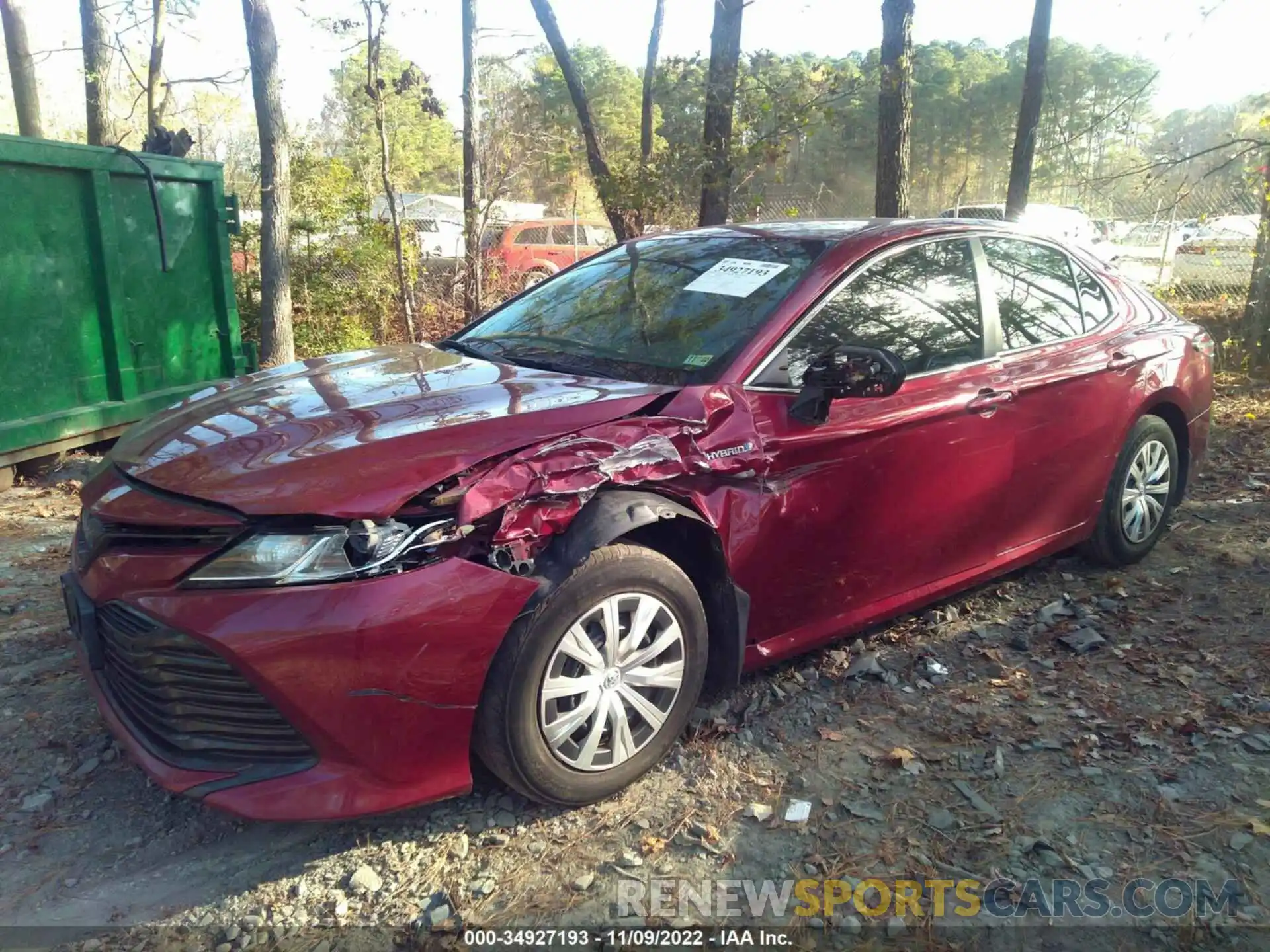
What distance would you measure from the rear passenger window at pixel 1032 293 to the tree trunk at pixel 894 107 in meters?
3.82

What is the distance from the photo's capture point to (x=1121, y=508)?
4.40 m

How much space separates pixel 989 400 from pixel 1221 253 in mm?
9309

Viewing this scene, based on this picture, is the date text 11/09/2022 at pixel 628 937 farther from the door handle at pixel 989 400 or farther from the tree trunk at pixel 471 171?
the tree trunk at pixel 471 171

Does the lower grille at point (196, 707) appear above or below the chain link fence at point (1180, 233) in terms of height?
below

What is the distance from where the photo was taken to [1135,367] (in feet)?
14.0

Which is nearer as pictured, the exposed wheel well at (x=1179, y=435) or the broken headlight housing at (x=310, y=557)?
the broken headlight housing at (x=310, y=557)

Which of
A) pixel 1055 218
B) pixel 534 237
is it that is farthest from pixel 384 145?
pixel 1055 218

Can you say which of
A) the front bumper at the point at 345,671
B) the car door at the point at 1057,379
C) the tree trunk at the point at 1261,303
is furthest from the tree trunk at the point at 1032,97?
the front bumper at the point at 345,671

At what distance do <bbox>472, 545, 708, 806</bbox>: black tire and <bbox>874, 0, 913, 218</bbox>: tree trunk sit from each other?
6.00 metres

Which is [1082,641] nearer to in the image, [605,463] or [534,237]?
[605,463]

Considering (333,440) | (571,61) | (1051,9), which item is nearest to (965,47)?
(1051,9)

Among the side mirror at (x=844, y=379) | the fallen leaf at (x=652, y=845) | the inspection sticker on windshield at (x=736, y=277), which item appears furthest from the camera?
the inspection sticker on windshield at (x=736, y=277)

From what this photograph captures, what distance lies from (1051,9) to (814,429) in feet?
38.4

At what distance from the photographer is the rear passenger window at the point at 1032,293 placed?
12.7ft
